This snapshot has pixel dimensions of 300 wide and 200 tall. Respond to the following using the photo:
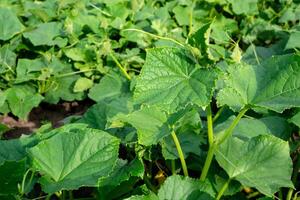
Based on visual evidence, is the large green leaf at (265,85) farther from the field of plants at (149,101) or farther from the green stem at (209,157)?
the green stem at (209,157)

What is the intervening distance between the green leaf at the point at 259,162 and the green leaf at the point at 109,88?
1.12 m

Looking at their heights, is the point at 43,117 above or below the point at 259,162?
below

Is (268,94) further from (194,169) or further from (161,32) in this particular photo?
(161,32)

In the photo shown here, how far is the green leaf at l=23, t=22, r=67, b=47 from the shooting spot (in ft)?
10.6

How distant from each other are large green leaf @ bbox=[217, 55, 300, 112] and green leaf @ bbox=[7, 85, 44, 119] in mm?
1524

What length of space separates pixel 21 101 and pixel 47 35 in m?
0.46

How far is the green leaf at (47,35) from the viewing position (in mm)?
3230

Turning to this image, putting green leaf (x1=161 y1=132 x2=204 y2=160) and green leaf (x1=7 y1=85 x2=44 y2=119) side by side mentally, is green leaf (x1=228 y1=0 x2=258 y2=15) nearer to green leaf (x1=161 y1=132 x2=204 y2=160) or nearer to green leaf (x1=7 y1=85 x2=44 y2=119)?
green leaf (x1=7 y1=85 x2=44 y2=119)

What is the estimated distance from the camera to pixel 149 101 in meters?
1.62

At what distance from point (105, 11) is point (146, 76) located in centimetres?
197

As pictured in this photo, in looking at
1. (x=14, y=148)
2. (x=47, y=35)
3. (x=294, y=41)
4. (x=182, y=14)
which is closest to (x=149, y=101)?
(x=14, y=148)

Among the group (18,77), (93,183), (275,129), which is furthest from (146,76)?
(18,77)

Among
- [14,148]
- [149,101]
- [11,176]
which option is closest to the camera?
[149,101]

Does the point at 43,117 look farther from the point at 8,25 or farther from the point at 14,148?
the point at 14,148
